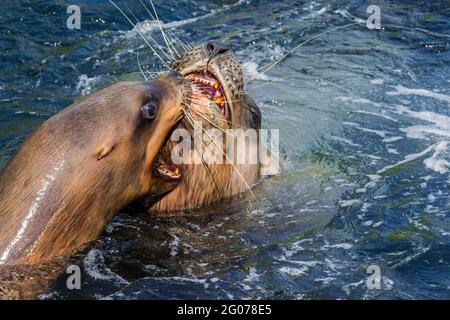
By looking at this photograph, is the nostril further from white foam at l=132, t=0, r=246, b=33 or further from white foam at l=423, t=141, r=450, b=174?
white foam at l=132, t=0, r=246, b=33

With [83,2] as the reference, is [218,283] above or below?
below

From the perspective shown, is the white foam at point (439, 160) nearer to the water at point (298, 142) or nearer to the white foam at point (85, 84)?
the water at point (298, 142)

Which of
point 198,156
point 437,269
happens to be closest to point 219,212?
point 198,156

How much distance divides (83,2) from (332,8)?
3.04 meters

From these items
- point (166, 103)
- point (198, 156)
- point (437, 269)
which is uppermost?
point (166, 103)

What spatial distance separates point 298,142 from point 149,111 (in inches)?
104

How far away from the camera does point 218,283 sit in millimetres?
5398

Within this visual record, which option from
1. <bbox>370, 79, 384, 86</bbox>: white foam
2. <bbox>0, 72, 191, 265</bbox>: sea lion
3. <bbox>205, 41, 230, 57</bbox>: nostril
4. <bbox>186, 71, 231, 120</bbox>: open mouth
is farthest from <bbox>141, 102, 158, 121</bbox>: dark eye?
<bbox>370, 79, 384, 86</bbox>: white foam

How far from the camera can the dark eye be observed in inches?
216

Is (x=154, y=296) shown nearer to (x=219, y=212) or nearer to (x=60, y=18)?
(x=219, y=212)

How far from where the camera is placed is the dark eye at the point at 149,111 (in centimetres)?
548

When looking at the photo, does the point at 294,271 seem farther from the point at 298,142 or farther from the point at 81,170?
the point at 298,142

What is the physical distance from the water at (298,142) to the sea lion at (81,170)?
30 cm
